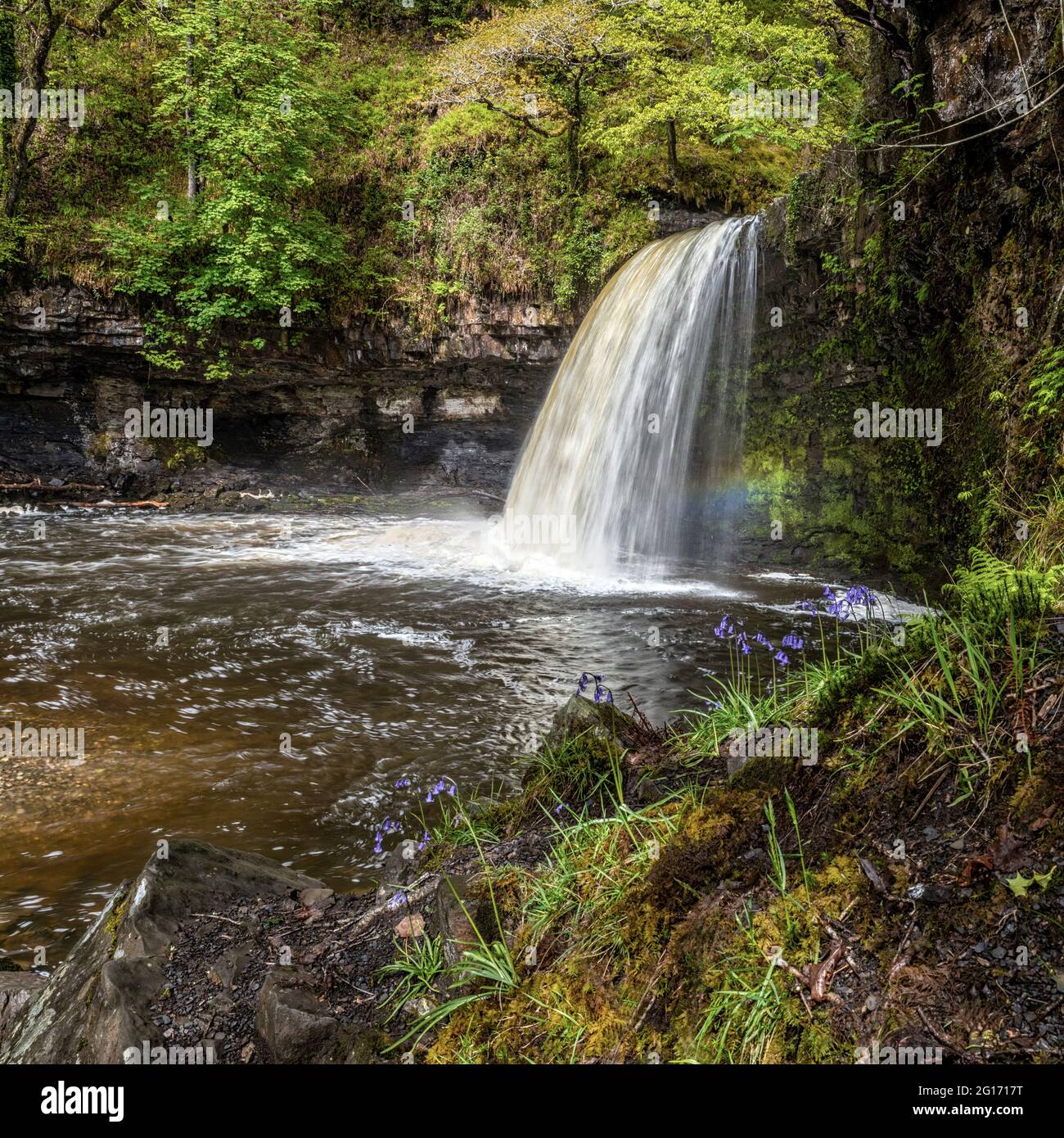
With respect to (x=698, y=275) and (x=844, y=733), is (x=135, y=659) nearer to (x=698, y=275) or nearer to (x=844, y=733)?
(x=844, y=733)

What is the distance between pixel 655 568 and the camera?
10.9 m

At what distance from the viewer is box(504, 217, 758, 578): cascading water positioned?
1062 cm

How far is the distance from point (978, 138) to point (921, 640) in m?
5.81

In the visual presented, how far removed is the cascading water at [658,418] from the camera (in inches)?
418

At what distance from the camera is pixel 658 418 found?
1113cm

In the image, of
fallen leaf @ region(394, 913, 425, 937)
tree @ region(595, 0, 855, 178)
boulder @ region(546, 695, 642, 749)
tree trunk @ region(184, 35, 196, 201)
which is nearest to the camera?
fallen leaf @ region(394, 913, 425, 937)

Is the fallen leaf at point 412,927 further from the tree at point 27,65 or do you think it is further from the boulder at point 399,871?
the tree at point 27,65

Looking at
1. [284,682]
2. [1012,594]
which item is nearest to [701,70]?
[284,682]

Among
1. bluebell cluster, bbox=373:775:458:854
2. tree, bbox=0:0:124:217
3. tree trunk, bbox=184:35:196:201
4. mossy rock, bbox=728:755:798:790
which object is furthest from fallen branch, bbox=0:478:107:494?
mossy rock, bbox=728:755:798:790

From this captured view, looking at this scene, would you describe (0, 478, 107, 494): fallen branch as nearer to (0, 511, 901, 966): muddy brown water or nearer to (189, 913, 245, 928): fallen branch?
(0, 511, 901, 966): muddy brown water

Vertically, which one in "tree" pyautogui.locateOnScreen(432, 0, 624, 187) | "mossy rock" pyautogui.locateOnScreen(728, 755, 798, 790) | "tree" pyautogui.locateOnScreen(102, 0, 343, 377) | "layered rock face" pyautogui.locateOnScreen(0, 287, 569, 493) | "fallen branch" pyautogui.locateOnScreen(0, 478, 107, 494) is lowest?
"mossy rock" pyautogui.locateOnScreen(728, 755, 798, 790)

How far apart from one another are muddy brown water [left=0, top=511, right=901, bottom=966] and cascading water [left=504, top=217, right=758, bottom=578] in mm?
1340

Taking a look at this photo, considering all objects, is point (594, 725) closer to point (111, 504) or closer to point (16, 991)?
point (16, 991)
